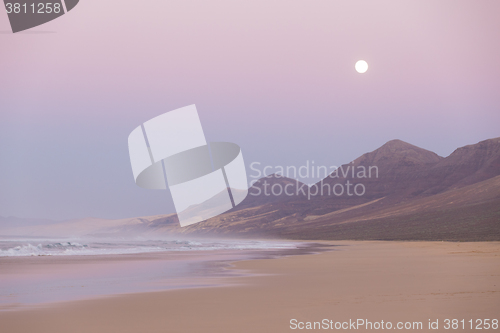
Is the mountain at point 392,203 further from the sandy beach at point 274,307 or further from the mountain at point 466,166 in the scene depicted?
the sandy beach at point 274,307

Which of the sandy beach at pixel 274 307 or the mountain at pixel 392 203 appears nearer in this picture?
the sandy beach at pixel 274 307

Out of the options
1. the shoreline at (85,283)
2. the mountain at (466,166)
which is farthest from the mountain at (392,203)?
the shoreline at (85,283)

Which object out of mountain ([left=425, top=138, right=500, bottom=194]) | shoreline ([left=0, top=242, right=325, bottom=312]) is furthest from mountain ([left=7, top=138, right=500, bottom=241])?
shoreline ([left=0, top=242, right=325, bottom=312])

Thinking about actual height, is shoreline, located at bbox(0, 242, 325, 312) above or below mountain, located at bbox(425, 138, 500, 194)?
above

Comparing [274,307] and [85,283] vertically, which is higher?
[274,307]

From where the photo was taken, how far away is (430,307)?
8.25 metres

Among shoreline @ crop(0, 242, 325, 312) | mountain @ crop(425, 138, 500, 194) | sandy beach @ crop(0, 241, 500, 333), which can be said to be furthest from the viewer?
mountain @ crop(425, 138, 500, 194)

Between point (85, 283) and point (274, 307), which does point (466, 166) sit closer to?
point (85, 283)

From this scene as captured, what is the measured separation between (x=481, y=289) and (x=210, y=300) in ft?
18.5

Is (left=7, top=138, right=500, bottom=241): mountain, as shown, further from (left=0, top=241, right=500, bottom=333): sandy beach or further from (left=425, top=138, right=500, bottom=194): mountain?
(left=0, top=241, right=500, bottom=333): sandy beach

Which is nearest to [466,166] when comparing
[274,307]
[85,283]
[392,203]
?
[392,203]

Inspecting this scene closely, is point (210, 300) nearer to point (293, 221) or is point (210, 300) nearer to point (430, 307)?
point (430, 307)

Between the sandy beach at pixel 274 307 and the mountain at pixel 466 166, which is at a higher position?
the sandy beach at pixel 274 307

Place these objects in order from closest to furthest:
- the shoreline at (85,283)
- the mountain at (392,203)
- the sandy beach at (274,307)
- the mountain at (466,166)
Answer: the sandy beach at (274,307) → the shoreline at (85,283) → the mountain at (392,203) → the mountain at (466,166)
